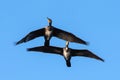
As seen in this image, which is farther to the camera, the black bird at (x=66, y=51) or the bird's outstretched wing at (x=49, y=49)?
the bird's outstretched wing at (x=49, y=49)

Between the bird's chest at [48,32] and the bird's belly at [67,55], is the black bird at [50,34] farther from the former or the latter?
the bird's belly at [67,55]

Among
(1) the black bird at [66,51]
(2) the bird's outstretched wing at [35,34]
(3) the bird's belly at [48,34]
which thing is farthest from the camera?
(1) the black bird at [66,51]

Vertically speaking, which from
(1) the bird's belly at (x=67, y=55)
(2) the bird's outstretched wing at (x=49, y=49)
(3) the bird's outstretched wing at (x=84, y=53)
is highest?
(2) the bird's outstretched wing at (x=49, y=49)

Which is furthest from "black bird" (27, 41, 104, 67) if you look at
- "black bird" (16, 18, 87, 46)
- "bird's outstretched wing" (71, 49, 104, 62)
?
"black bird" (16, 18, 87, 46)

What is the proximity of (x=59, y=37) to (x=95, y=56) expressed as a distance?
3.25 metres

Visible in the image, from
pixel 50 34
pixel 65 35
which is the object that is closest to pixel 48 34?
pixel 50 34

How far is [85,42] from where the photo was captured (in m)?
38.2

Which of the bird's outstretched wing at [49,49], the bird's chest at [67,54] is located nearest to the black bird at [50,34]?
the bird's chest at [67,54]

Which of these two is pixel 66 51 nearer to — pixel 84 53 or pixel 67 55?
pixel 67 55

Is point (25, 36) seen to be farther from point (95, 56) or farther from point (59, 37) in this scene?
point (95, 56)

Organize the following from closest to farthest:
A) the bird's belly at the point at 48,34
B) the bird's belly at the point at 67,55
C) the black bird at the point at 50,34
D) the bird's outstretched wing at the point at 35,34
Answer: the bird's belly at the point at 48,34 → the black bird at the point at 50,34 → the bird's outstretched wing at the point at 35,34 → the bird's belly at the point at 67,55

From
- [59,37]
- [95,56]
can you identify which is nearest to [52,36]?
[59,37]

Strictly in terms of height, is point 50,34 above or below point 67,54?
above

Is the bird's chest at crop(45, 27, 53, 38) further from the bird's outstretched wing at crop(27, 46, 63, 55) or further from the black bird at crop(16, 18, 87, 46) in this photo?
the bird's outstretched wing at crop(27, 46, 63, 55)
